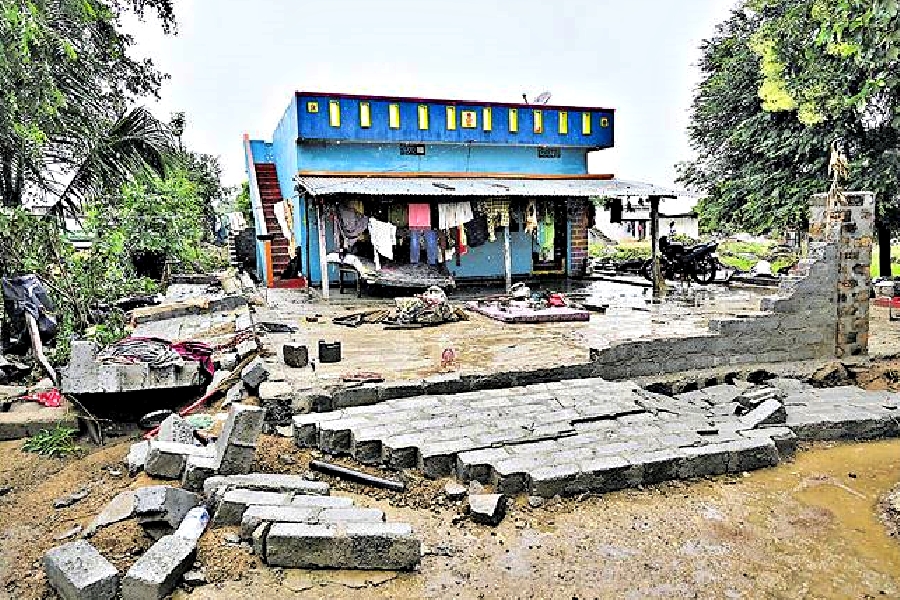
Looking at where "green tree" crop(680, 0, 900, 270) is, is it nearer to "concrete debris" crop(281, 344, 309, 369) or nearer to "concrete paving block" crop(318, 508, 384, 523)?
"concrete debris" crop(281, 344, 309, 369)

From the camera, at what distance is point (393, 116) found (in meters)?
16.9

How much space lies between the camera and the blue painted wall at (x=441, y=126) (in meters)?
16.2

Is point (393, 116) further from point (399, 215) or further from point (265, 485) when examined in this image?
point (265, 485)

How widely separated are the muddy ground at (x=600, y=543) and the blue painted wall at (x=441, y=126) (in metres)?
12.1

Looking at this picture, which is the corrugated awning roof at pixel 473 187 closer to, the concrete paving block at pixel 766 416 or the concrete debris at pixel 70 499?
the concrete debris at pixel 70 499

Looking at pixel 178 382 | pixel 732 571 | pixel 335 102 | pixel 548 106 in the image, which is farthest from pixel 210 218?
pixel 732 571

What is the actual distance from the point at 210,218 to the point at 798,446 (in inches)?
1124

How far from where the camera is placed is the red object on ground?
7.43 metres

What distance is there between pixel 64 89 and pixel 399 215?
23.6 ft

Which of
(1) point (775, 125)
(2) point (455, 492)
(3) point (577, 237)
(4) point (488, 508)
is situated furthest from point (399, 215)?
(4) point (488, 508)

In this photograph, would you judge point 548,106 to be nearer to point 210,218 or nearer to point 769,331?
point 769,331

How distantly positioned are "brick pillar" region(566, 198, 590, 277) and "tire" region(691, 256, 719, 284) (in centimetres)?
309

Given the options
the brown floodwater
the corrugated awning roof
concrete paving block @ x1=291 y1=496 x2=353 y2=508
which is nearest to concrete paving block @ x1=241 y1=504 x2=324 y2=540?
concrete paving block @ x1=291 y1=496 x2=353 y2=508

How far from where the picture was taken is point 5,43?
551cm
